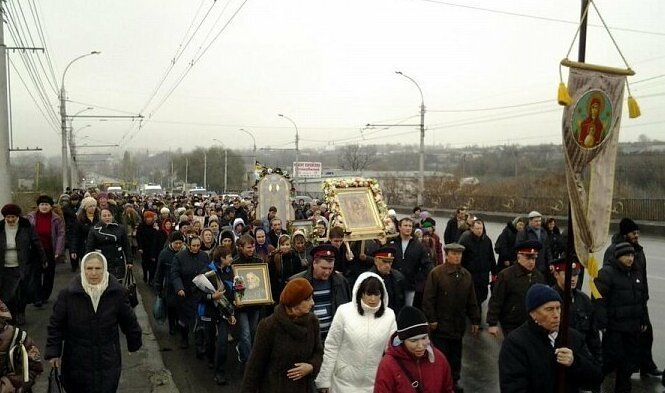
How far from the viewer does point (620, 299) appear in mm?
6480

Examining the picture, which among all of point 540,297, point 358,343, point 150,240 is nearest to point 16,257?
point 150,240

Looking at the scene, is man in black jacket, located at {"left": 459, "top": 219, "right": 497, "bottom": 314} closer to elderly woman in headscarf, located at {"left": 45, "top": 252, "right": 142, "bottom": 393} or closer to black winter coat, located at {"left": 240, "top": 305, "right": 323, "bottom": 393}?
black winter coat, located at {"left": 240, "top": 305, "right": 323, "bottom": 393}

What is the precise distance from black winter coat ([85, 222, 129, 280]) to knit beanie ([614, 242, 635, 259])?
6595 millimetres

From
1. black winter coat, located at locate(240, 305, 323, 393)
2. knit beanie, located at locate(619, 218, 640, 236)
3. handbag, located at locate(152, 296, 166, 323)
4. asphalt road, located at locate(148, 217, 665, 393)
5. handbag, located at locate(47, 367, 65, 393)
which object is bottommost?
asphalt road, located at locate(148, 217, 665, 393)

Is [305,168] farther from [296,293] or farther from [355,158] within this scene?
[296,293]

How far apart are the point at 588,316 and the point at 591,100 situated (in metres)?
2.49

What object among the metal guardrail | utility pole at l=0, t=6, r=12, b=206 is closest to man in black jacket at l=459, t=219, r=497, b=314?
utility pole at l=0, t=6, r=12, b=206

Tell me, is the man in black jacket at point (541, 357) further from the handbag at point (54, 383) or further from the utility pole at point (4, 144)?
the utility pole at point (4, 144)

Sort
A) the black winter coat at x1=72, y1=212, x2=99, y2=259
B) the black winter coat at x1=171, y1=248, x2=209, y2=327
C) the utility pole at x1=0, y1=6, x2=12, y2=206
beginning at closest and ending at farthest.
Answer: the black winter coat at x1=171, y1=248, x2=209, y2=327
the utility pole at x1=0, y1=6, x2=12, y2=206
the black winter coat at x1=72, y1=212, x2=99, y2=259

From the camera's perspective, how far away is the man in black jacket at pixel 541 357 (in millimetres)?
3773

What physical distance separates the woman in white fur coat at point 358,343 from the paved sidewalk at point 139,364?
273 centimetres

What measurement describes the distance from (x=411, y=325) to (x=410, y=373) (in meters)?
0.30

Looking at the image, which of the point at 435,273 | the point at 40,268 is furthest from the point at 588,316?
the point at 40,268

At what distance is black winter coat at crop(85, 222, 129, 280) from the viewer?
892 cm
